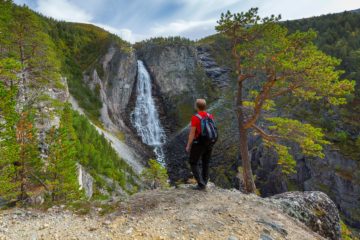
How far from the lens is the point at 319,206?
1048cm

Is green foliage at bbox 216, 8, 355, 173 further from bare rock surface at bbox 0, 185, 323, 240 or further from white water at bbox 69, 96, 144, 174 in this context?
white water at bbox 69, 96, 144, 174

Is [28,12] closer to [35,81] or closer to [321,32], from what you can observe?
[35,81]

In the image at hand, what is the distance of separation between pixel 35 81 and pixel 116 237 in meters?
15.0

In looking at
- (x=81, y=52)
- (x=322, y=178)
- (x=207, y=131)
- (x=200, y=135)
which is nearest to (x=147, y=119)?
(x=81, y=52)

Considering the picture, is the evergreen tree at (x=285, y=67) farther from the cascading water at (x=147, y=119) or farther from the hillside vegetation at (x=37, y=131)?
the cascading water at (x=147, y=119)

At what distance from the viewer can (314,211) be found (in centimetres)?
1009

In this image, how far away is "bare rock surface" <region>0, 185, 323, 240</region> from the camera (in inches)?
221

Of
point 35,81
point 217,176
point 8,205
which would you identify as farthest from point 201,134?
point 217,176

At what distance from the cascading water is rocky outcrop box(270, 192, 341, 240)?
107 feet

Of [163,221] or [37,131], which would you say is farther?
[37,131]

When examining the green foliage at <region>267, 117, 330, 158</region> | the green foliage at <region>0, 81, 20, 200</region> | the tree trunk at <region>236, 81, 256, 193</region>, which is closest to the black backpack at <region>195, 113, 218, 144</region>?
the green foliage at <region>267, 117, 330, 158</region>

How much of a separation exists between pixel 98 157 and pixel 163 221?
76.4 feet

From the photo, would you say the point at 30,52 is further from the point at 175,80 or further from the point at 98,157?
the point at 175,80

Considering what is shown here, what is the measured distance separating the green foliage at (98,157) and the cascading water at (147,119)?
10.6m
